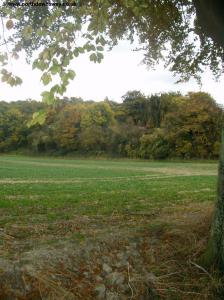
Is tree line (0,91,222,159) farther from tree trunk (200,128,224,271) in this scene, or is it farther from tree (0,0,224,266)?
tree trunk (200,128,224,271)

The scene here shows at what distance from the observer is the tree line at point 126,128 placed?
65.5 metres

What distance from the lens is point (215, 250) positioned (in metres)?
6.98

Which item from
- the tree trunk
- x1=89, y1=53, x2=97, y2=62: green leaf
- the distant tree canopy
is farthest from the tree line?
x1=89, y1=53, x2=97, y2=62: green leaf

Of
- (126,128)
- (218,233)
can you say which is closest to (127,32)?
(218,233)

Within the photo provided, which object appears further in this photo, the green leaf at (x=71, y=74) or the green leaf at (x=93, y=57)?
the green leaf at (x=93, y=57)

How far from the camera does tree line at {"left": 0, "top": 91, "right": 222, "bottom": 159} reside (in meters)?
65.5

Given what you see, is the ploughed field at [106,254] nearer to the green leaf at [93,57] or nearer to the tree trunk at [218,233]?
the tree trunk at [218,233]

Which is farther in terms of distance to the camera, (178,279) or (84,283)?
(178,279)

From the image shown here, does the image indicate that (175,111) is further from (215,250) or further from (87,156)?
(215,250)

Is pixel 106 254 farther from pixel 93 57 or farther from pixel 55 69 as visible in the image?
pixel 55 69

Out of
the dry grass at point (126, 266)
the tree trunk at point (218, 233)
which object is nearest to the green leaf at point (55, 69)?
the dry grass at point (126, 266)

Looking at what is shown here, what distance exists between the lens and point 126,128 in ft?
256

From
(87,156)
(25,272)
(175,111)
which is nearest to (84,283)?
(25,272)

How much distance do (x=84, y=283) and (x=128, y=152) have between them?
68.0 m
